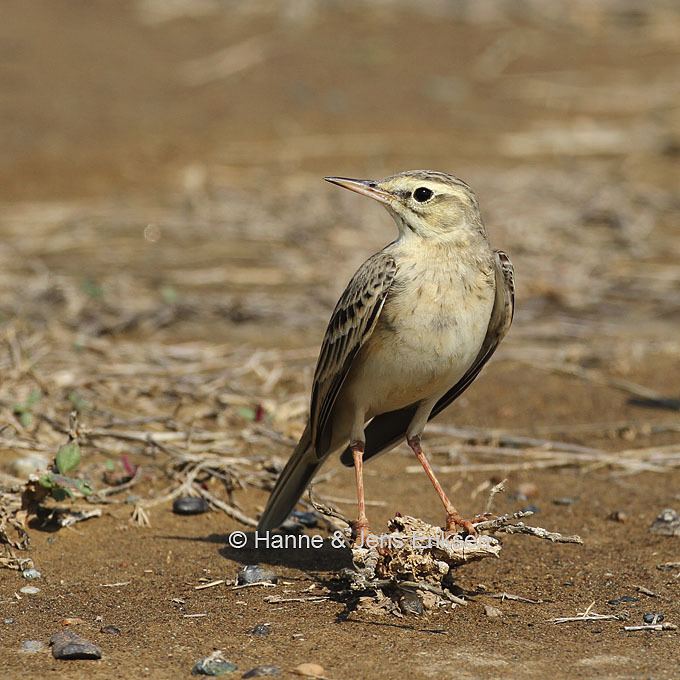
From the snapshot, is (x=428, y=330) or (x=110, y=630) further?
(x=428, y=330)

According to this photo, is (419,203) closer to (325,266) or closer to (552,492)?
(552,492)

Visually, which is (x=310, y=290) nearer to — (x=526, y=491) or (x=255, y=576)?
(x=526, y=491)

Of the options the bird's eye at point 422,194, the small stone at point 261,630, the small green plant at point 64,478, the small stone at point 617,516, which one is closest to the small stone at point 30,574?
the small green plant at point 64,478

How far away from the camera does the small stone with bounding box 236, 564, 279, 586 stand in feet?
17.3

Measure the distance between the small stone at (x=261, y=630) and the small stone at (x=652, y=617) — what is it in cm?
144

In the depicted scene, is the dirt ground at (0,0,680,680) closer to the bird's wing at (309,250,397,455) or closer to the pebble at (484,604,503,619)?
the pebble at (484,604,503,619)

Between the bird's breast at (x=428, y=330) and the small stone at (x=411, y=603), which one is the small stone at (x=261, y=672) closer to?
the small stone at (x=411, y=603)

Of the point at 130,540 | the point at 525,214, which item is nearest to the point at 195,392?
the point at 130,540

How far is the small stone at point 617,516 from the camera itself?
20.5 ft

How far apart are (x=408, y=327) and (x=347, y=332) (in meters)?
0.31

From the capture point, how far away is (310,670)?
4293 mm

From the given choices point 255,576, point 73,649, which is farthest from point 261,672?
point 255,576

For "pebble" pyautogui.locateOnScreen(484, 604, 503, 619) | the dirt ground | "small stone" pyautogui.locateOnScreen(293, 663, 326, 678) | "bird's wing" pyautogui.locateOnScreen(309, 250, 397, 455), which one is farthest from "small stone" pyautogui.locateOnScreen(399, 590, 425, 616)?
"bird's wing" pyautogui.locateOnScreen(309, 250, 397, 455)

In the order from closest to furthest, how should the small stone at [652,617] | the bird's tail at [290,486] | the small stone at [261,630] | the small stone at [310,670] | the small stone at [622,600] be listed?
the small stone at [310,670] < the small stone at [261,630] < the small stone at [652,617] < the small stone at [622,600] < the bird's tail at [290,486]
